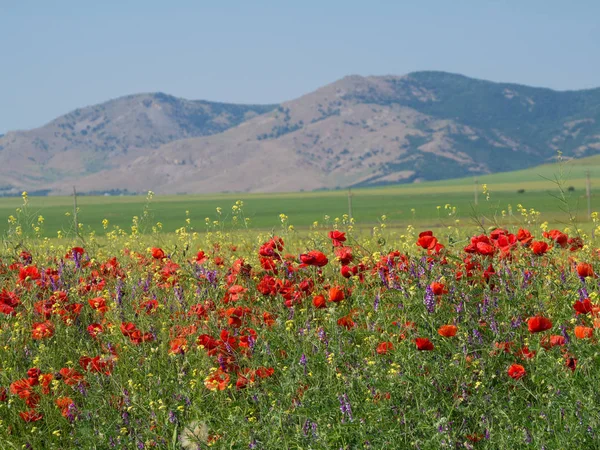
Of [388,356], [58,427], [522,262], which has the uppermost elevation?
[522,262]

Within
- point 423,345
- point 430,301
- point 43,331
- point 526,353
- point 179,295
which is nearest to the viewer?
point 423,345

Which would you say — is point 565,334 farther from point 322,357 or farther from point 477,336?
point 322,357

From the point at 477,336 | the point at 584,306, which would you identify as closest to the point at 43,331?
the point at 477,336

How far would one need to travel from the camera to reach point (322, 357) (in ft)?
16.7

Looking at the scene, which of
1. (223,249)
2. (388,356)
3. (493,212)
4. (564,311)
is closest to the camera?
(388,356)

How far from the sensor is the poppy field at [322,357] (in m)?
4.36

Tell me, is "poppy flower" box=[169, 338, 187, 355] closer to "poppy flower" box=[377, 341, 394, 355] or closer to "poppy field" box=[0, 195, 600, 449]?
"poppy field" box=[0, 195, 600, 449]

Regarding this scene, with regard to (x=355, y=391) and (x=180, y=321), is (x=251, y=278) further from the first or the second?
(x=355, y=391)

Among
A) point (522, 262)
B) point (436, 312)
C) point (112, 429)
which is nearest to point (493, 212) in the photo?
point (522, 262)

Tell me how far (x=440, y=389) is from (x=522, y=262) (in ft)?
6.09

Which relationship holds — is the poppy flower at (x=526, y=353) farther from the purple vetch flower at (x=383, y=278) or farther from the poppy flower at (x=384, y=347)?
the purple vetch flower at (x=383, y=278)

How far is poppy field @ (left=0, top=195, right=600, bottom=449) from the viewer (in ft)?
14.3

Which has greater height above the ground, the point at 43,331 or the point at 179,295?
the point at 179,295

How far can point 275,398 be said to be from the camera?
15.9 feet
